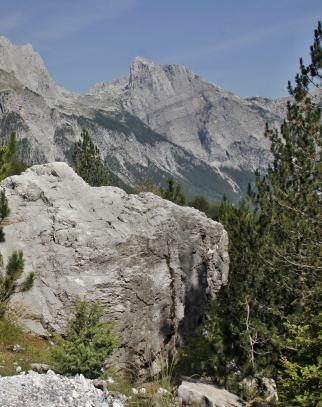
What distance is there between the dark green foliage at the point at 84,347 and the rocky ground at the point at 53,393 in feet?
2.14

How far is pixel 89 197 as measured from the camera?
65.0ft

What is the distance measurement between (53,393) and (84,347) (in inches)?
72.3

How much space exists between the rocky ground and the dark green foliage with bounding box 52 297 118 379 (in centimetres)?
65

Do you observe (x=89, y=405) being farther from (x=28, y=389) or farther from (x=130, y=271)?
(x=130, y=271)

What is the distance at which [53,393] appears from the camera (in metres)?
8.04

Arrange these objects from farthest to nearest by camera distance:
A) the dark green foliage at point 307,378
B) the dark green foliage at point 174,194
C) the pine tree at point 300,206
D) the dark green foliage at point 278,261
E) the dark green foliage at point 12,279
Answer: the dark green foliage at point 174,194
the pine tree at point 300,206
the dark green foliage at point 12,279
the dark green foliage at point 278,261
the dark green foliage at point 307,378

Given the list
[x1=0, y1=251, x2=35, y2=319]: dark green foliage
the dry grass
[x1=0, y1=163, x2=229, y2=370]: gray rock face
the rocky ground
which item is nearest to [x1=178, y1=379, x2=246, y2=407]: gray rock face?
the rocky ground

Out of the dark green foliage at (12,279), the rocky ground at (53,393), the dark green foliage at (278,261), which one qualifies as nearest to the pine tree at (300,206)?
the dark green foliage at (278,261)

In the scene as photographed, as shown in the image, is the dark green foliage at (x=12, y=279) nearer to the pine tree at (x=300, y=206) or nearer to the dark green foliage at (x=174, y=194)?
the pine tree at (x=300, y=206)

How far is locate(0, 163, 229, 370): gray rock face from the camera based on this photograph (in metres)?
16.3

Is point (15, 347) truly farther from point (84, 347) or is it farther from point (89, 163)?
point (89, 163)

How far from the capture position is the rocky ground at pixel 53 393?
7637 millimetres

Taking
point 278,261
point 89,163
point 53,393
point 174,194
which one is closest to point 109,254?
point 278,261

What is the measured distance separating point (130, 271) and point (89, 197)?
4400 millimetres
